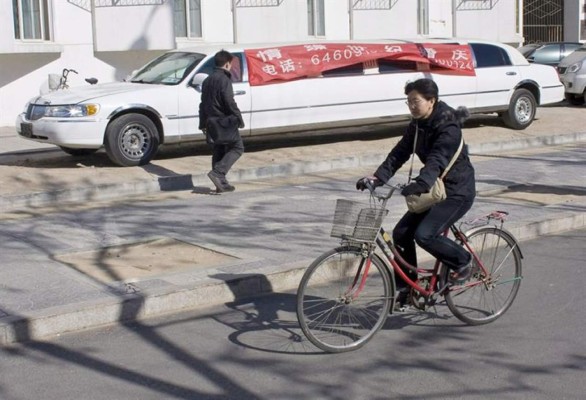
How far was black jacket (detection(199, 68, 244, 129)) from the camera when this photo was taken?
11445 mm

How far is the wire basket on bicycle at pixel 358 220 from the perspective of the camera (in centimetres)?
601

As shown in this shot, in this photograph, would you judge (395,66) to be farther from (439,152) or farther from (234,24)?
(439,152)

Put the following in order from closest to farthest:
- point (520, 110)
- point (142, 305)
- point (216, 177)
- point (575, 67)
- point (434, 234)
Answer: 1. point (434, 234)
2. point (142, 305)
3. point (216, 177)
4. point (520, 110)
5. point (575, 67)

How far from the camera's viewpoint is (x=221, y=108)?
11.5 meters

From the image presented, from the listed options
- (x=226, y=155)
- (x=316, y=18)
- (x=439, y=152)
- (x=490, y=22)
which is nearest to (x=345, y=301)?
(x=439, y=152)

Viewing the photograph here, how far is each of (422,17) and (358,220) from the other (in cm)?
1862

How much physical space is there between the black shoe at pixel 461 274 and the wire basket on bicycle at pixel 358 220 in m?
0.80

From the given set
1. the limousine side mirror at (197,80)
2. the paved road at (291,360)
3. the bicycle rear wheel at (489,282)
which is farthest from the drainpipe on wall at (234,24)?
the bicycle rear wheel at (489,282)

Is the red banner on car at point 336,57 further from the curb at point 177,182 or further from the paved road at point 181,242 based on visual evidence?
the paved road at point 181,242

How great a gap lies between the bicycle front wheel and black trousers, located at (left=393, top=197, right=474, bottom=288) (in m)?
0.27

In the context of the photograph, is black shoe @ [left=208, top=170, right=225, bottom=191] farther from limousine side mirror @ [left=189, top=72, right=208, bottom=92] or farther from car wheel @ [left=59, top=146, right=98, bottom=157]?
car wheel @ [left=59, top=146, right=98, bottom=157]

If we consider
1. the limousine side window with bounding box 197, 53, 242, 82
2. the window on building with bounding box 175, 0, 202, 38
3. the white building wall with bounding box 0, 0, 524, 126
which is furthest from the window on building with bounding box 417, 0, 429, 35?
the limousine side window with bounding box 197, 53, 242, 82

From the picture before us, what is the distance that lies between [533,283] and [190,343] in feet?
10.00

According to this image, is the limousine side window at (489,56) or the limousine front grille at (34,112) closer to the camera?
the limousine front grille at (34,112)
